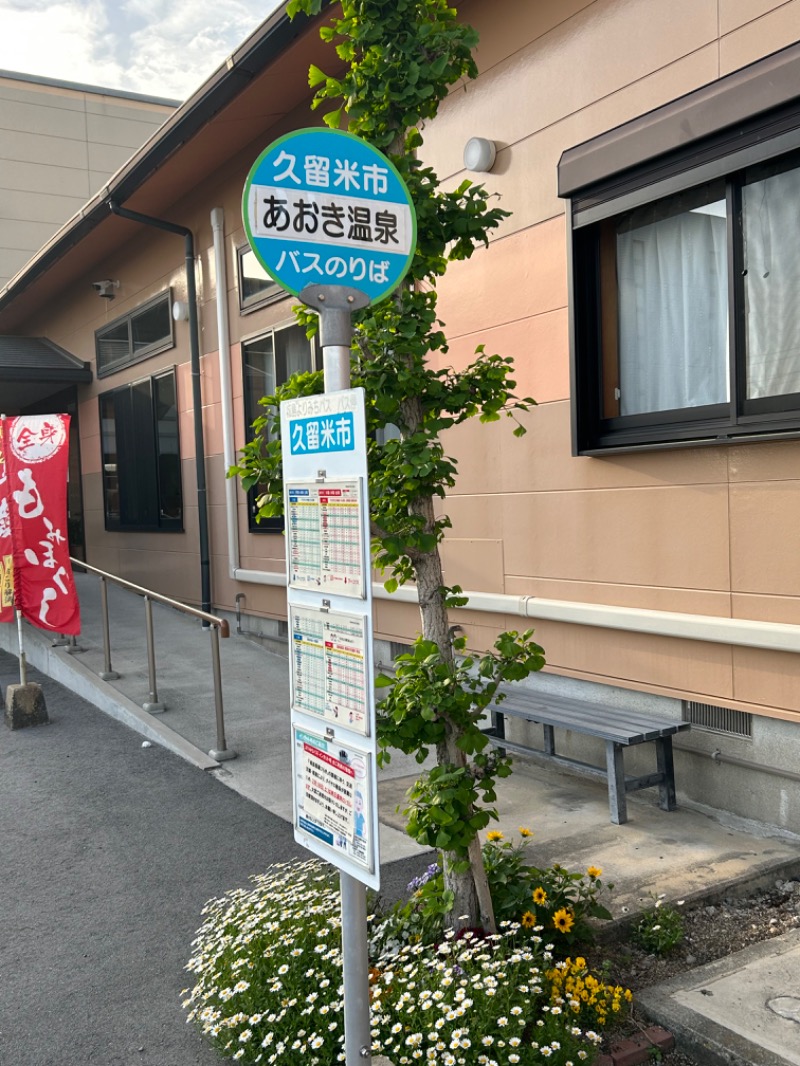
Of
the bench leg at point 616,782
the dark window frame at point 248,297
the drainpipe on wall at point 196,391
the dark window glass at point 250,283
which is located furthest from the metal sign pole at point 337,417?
the drainpipe on wall at point 196,391

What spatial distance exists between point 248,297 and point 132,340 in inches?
138

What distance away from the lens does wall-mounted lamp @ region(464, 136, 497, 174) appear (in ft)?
18.9

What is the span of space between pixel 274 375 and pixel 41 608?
2989 millimetres

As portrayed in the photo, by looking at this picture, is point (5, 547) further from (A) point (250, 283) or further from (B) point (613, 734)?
(B) point (613, 734)

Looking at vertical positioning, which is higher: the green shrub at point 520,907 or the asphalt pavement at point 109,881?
the green shrub at point 520,907

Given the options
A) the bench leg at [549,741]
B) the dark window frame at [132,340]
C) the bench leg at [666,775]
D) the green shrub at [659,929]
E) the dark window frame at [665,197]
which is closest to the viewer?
the green shrub at [659,929]

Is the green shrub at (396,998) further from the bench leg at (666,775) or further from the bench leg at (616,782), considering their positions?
the bench leg at (666,775)

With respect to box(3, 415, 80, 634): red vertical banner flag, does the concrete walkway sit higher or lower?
lower

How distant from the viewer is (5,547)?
24.3 feet

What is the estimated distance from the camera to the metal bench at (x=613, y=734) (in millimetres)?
4465

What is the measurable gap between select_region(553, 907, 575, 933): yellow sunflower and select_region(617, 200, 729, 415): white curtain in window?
102 inches

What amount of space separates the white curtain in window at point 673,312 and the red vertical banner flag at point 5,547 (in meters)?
4.80

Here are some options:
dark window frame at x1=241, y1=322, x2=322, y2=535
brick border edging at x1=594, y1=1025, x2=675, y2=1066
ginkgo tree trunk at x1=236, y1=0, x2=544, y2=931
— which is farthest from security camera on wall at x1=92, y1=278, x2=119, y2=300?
brick border edging at x1=594, y1=1025, x2=675, y2=1066

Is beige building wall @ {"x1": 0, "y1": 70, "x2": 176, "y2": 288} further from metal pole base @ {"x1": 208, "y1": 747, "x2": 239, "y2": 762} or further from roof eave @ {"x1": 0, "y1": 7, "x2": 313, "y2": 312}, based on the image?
metal pole base @ {"x1": 208, "y1": 747, "x2": 239, "y2": 762}
